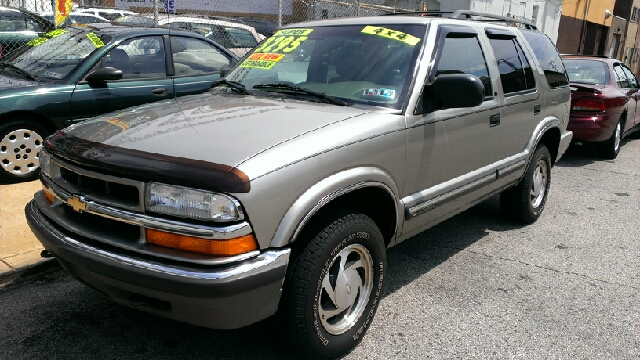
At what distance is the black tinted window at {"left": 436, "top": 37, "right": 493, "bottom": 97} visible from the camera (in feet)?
12.2

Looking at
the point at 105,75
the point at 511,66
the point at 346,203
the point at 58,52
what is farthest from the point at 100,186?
the point at 58,52

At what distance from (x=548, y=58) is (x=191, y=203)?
4237mm

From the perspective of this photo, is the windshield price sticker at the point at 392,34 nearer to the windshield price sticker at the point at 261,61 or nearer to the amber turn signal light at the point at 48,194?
the windshield price sticker at the point at 261,61

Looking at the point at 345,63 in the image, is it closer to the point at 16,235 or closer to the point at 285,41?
the point at 285,41

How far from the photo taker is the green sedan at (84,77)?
5.40 meters

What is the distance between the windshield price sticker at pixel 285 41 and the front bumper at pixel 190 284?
6.35 ft

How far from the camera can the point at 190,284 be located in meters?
2.27

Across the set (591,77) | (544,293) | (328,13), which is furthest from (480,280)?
(328,13)

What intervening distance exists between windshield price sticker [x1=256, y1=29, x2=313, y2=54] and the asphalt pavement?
1.82 m

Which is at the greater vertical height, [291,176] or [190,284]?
[291,176]

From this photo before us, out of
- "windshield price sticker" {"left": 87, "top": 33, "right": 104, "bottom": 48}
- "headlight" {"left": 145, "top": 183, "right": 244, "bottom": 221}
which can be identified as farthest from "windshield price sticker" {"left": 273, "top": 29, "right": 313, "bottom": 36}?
"windshield price sticker" {"left": 87, "top": 33, "right": 104, "bottom": 48}

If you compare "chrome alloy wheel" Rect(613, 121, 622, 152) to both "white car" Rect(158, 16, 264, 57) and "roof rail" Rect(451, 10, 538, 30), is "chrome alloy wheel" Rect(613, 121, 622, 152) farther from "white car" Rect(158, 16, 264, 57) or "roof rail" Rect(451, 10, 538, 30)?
"white car" Rect(158, 16, 264, 57)

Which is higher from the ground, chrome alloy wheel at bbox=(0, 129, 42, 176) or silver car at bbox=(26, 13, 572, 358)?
silver car at bbox=(26, 13, 572, 358)

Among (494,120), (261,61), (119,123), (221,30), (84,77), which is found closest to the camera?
(119,123)
